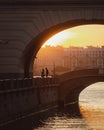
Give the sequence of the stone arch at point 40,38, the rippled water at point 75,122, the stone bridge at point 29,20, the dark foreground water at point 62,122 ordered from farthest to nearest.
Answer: the stone arch at point 40,38, the stone bridge at point 29,20, the rippled water at point 75,122, the dark foreground water at point 62,122

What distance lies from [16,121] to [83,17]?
8.65 m


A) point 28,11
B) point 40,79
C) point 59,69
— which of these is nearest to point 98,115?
point 40,79

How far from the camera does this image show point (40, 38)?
149 ft

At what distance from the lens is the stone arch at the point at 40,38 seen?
43094 mm

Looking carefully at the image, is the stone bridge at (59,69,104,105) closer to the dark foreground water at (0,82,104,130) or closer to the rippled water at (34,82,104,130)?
the dark foreground water at (0,82,104,130)

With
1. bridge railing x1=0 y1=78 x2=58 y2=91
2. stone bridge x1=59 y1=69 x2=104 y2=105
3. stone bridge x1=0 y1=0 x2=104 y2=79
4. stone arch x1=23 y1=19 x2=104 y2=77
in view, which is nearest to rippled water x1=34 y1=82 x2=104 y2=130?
bridge railing x1=0 y1=78 x2=58 y2=91

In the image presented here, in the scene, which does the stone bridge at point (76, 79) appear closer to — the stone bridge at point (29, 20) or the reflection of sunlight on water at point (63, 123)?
the reflection of sunlight on water at point (63, 123)

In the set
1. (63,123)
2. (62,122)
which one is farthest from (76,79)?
(63,123)

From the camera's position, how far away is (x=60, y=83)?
188ft

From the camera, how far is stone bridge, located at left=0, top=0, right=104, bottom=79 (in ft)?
138

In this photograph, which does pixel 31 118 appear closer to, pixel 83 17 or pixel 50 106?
pixel 83 17

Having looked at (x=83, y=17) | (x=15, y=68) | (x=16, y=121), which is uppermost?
(x=83, y=17)

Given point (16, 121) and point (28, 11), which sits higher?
point (28, 11)

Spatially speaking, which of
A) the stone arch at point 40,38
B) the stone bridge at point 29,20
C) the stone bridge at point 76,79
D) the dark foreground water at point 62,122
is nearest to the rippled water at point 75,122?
the dark foreground water at point 62,122
